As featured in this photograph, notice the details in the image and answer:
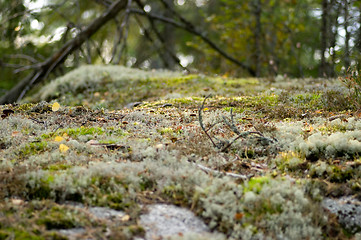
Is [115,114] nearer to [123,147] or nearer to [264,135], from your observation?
[123,147]

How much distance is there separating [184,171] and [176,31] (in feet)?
58.3

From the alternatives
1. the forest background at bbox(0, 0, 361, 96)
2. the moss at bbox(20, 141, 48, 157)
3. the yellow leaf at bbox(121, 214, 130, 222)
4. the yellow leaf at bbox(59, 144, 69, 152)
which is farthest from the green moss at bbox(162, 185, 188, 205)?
the forest background at bbox(0, 0, 361, 96)

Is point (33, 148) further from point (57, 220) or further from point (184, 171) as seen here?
point (184, 171)

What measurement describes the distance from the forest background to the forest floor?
14.1 feet

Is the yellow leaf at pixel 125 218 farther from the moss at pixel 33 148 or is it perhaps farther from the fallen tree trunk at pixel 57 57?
→ the fallen tree trunk at pixel 57 57

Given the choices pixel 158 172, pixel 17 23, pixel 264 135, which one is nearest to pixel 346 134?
pixel 264 135

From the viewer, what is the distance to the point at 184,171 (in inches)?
138

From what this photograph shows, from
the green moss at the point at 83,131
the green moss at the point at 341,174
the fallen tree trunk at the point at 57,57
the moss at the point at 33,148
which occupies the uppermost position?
the fallen tree trunk at the point at 57,57

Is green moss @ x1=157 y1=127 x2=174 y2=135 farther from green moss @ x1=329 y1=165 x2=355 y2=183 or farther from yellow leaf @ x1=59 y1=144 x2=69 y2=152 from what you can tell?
green moss @ x1=329 y1=165 x2=355 y2=183

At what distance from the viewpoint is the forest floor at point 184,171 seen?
2834mm

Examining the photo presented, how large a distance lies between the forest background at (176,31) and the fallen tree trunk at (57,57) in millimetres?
159

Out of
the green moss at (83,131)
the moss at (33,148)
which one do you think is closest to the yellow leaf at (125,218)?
the moss at (33,148)

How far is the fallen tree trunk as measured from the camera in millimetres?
10403

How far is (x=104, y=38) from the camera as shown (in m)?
12.3
